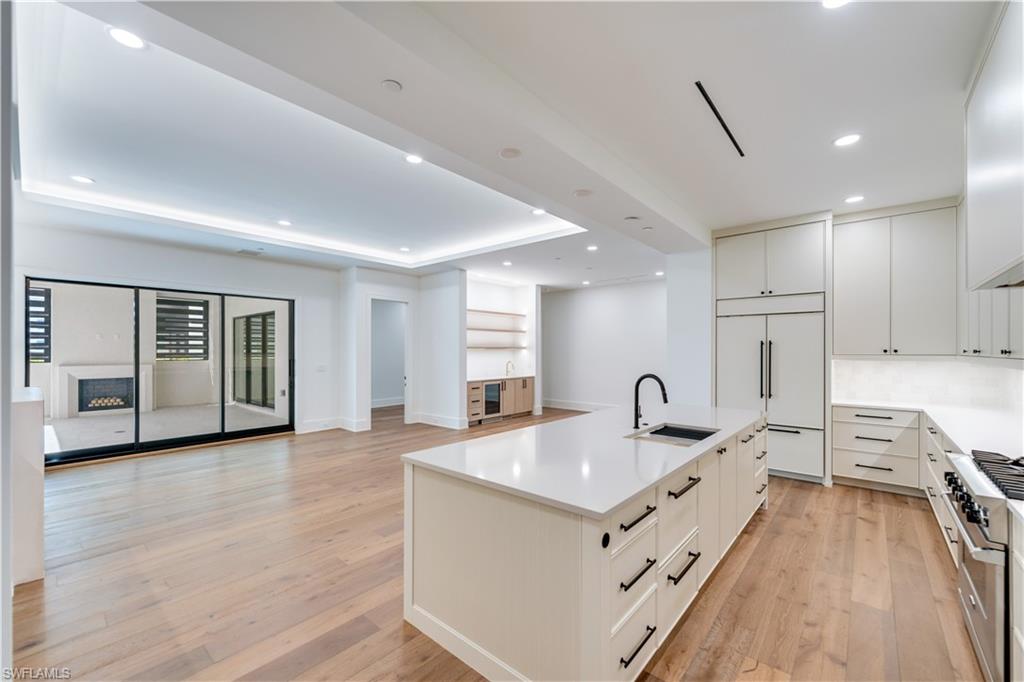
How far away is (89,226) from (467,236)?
4171mm

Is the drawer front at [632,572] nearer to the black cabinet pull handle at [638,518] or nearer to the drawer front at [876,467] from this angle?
the black cabinet pull handle at [638,518]

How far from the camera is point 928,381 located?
4.10m

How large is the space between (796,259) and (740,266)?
504 millimetres

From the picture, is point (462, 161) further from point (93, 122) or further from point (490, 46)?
point (93, 122)

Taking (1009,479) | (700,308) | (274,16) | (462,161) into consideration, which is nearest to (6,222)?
(274,16)

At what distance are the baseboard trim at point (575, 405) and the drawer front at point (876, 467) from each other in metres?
4.70

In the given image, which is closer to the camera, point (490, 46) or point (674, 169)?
point (490, 46)

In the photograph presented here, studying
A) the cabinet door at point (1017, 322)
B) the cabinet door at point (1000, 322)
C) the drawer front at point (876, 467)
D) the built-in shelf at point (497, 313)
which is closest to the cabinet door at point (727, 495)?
the cabinet door at point (1017, 322)

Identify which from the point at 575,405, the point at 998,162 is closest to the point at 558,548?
the point at 998,162

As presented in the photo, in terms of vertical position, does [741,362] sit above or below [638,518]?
above

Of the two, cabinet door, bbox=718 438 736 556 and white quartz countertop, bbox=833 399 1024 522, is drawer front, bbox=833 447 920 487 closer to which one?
white quartz countertop, bbox=833 399 1024 522

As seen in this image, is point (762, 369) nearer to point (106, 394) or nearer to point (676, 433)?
point (676, 433)

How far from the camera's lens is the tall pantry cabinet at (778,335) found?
420cm

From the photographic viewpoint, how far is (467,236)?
18.8ft
